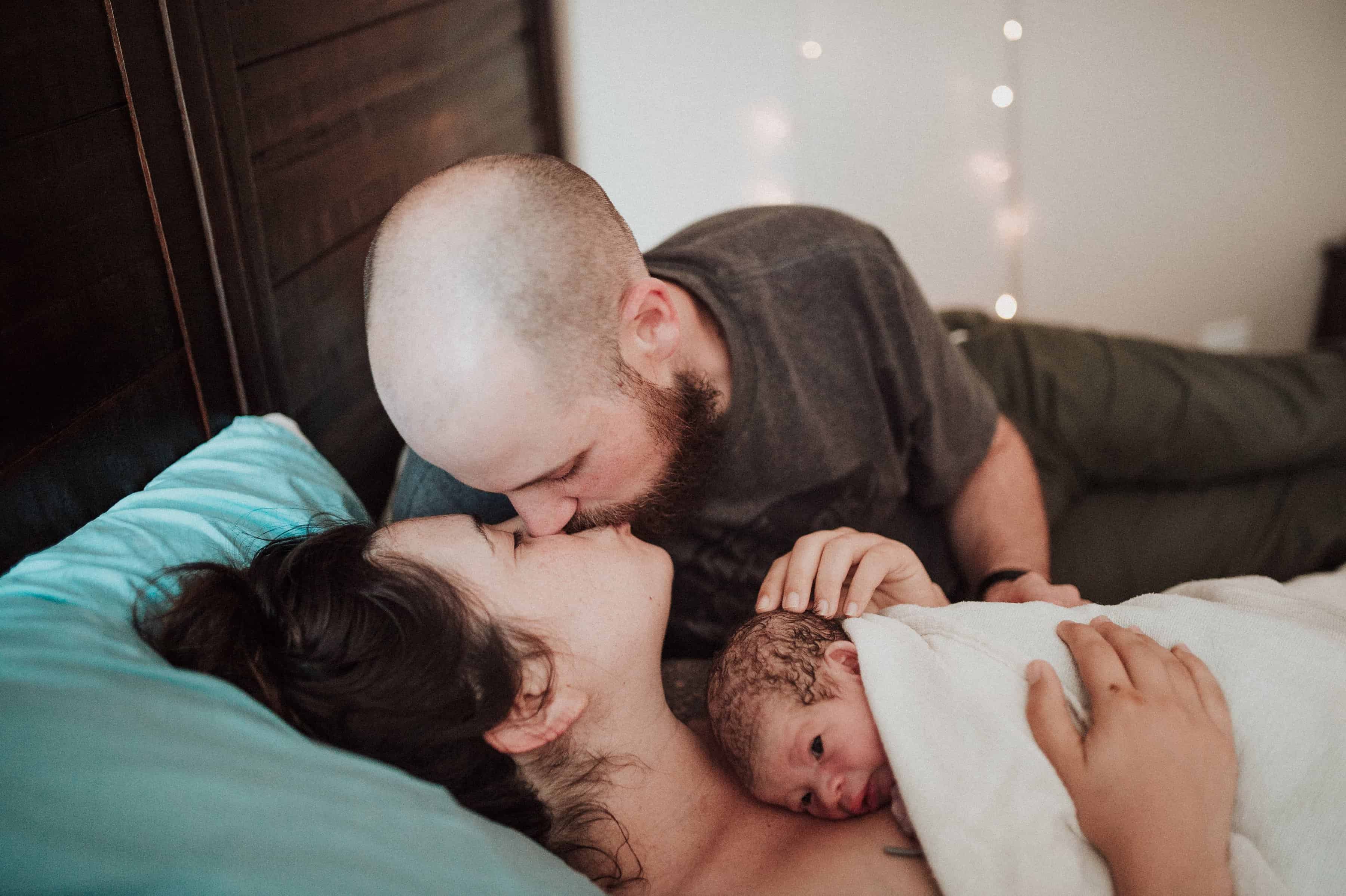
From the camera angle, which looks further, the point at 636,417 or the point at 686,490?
the point at 686,490

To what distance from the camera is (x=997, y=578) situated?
1.50 m

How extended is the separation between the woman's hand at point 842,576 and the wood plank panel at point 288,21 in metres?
1.12

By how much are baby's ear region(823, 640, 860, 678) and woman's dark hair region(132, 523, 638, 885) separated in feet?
1.07

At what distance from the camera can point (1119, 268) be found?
10.4 feet

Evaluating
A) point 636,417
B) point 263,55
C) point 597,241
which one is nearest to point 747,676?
point 636,417

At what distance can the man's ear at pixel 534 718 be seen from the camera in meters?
0.99

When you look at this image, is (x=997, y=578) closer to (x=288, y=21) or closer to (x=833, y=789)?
(x=833, y=789)

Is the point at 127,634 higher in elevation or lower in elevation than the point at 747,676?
higher

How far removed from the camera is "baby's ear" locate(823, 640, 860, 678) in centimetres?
109

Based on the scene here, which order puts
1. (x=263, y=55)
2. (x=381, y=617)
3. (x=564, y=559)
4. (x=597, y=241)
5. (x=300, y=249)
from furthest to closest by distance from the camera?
(x=300, y=249)
(x=263, y=55)
(x=597, y=241)
(x=564, y=559)
(x=381, y=617)

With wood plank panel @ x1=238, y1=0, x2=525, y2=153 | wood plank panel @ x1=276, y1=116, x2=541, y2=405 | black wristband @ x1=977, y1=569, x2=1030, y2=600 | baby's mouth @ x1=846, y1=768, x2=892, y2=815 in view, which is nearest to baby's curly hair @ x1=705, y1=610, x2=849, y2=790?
baby's mouth @ x1=846, y1=768, x2=892, y2=815

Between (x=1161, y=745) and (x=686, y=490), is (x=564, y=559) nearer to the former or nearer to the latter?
(x=686, y=490)

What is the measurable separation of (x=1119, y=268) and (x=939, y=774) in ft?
8.88

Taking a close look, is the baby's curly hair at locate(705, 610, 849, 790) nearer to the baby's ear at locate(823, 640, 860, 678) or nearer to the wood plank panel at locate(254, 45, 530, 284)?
the baby's ear at locate(823, 640, 860, 678)
